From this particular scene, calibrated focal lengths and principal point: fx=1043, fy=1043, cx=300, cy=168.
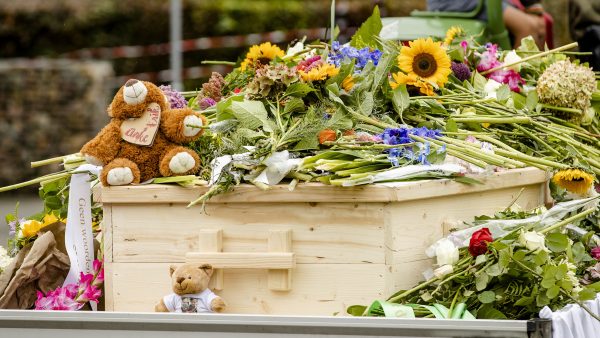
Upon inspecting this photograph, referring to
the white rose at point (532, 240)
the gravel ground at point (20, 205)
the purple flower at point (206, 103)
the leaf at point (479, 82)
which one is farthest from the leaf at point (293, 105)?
Answer: the gravel ground at point (20, 205)

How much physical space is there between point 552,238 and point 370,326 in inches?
29.9

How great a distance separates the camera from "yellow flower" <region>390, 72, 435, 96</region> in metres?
3.19

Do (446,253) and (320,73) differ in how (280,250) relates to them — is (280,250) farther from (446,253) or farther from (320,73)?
(320,73)

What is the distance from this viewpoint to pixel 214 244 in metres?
2.79

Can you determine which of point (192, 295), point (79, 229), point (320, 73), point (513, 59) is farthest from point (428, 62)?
point (79, 229)

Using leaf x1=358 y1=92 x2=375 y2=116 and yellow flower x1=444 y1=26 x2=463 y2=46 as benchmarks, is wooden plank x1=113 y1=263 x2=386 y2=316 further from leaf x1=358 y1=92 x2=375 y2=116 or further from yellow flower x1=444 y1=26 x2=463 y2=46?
yellow flower x1=444 y1=26 x2=463 y2=46

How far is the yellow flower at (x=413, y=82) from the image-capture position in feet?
10.5

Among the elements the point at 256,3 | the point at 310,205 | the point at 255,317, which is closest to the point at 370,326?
the point at 255,317

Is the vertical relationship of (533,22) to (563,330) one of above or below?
above

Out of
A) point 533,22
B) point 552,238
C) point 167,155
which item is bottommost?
point 552,238

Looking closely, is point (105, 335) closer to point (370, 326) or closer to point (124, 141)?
point (370, 326)

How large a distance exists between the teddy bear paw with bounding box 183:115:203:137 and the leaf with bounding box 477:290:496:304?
2.88 ft

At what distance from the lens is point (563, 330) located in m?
2.34

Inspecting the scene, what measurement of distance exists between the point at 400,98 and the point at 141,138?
0.79 m
